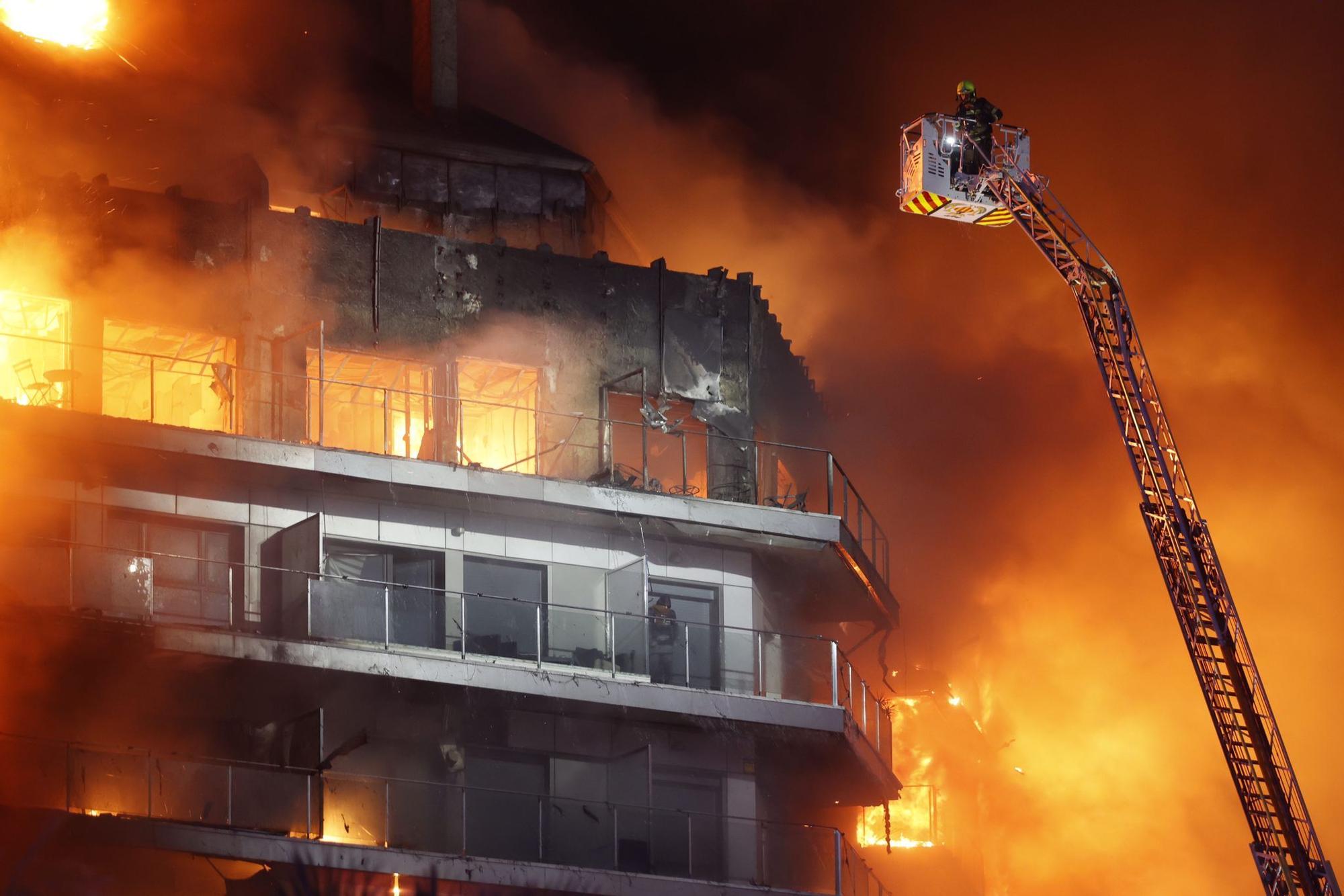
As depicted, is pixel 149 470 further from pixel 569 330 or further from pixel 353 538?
pixel 569 330

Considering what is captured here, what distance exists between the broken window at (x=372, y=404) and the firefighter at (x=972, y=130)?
10.6m

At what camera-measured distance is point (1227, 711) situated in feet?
119

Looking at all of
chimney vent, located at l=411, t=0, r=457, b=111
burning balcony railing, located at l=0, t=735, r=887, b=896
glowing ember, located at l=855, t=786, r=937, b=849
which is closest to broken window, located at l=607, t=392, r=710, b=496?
burning balcony railing, located at l=0, t=735, r=887, b=896

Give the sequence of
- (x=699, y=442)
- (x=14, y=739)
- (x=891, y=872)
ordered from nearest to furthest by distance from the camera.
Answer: (x=14, y=739)
(x=699, y=442)
(x=891, y=872)

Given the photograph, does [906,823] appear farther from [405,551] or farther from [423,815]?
[423,815]

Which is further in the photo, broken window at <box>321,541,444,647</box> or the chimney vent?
the chimney vent

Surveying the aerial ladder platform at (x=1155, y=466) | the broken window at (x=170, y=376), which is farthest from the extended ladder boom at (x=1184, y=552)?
the broken window at (x=170, y=376)

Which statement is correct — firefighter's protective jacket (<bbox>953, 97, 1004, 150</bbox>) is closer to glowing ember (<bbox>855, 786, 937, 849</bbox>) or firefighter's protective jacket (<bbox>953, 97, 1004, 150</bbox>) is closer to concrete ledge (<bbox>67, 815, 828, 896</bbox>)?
concrete ledge (<bbox>67, 815, 828, 896</bbox>)

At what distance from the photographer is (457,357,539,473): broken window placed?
40062 mm

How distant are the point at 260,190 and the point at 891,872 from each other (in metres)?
24.5

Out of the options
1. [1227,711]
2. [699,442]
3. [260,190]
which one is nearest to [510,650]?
[699,442]

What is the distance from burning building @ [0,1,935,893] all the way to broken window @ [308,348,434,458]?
0.09 m

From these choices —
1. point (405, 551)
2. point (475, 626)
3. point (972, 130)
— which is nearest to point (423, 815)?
point (475, 626)

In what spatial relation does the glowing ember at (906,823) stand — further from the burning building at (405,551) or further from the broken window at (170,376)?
the broken window at (170,376)
